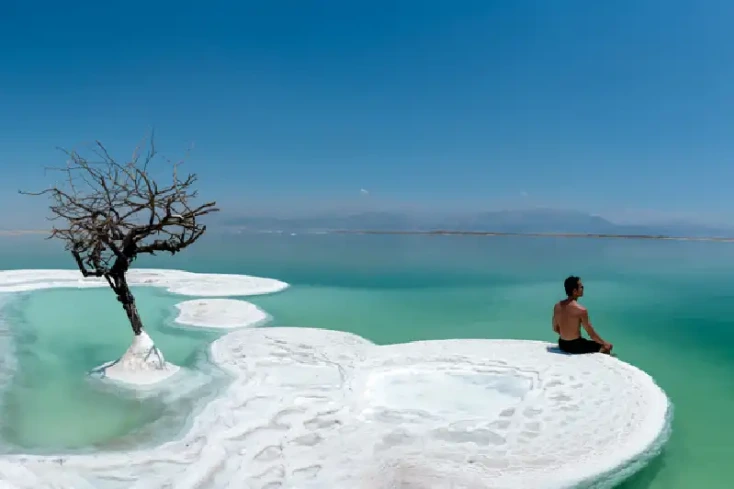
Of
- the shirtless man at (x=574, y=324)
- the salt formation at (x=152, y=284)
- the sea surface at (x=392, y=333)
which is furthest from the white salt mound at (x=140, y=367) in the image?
the shirtless man at (x=574, y=324)

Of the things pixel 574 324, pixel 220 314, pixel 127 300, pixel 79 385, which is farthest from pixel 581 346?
pixel 220 314

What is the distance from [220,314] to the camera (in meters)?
16.2

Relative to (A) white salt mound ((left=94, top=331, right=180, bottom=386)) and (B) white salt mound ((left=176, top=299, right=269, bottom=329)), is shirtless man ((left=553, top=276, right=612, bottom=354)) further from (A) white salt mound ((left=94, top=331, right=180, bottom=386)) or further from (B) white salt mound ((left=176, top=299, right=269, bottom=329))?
(B) white salt mound ((left=176, top=299, right=269, bottom=329))

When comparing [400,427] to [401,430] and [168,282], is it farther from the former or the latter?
[168,282]

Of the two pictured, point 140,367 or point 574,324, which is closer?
point 140,367

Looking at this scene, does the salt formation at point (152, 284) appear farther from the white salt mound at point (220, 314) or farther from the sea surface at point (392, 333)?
the sea surface at point (392, 333)

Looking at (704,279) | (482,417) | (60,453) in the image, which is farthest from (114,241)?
(704,279)

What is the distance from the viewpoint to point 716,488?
6.26m

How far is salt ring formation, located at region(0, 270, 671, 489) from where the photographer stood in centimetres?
576

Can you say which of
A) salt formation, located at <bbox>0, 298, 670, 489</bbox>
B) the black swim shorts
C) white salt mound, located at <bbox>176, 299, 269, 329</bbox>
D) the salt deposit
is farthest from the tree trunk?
the salt deposit

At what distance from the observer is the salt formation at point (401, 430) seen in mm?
5754

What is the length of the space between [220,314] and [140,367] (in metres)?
6.78

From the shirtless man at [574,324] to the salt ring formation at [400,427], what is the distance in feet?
1.03

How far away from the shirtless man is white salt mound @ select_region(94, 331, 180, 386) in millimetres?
7430
